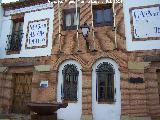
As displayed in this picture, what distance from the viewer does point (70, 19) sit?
1256 centimetres

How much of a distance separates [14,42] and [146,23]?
754 cm

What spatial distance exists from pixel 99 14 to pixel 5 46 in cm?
585

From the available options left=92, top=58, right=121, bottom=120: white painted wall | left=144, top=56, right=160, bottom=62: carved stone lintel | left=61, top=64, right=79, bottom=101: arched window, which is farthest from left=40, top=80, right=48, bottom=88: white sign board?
→ left=144, top=56, right=160, bottom=62: carved stone lintel

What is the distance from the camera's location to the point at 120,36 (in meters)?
11.2

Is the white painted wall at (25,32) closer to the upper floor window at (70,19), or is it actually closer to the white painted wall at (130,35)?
the upper floor window at (70,19)

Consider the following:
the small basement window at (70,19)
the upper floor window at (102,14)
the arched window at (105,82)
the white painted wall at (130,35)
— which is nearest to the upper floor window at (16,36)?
the small basement window at (70,19)

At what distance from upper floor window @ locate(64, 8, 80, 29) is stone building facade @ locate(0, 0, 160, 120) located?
0.51 feet

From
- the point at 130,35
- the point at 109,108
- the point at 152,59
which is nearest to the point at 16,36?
the point at 130,35

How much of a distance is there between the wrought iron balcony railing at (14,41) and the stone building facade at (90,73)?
59 centimetres

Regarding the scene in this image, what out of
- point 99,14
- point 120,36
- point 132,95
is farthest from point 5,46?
point 132,95

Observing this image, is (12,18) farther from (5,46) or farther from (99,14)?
(99,14)

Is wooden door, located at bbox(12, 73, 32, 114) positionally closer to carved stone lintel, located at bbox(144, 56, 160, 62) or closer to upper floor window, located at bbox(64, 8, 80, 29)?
upper floor window, located at bbox(64, 8, 80, 29)

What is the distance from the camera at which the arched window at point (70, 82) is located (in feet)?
37.2

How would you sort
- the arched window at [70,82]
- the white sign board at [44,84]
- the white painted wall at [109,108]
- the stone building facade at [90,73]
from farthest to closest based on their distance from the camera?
the white sign board at [44,84]
the arched window at [70,82]
the white painted wall at [109,108]
the stone building facade at [90,73]
